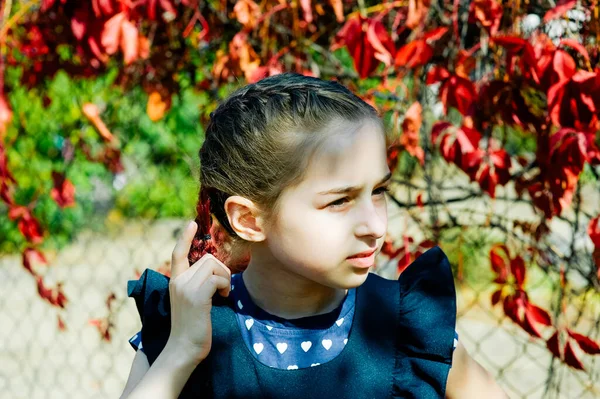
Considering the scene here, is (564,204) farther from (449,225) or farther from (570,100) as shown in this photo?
(449,225)

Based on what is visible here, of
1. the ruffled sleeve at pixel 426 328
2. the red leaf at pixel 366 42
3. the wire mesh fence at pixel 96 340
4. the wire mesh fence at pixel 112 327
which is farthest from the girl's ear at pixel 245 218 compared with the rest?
the wire mesh fence at pixel 96 340

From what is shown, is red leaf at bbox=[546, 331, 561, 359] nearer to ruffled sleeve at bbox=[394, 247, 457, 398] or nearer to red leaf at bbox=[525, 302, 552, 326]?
red leaf at bbox=[525, 302, 552, 326]

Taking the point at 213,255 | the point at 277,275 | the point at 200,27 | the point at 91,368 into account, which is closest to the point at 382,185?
the point at 277,275

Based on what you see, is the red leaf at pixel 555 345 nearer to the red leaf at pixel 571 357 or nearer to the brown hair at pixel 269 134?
the red leaf at pixel 571 357

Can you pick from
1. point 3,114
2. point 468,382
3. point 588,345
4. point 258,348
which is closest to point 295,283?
point 258,348

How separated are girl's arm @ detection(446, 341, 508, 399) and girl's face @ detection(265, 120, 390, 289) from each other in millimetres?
321

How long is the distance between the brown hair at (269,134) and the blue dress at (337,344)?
0.63 ft

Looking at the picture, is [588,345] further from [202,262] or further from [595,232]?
[202,262]

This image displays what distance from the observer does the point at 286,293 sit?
4.70 feet

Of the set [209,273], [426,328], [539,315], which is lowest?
[539,315]

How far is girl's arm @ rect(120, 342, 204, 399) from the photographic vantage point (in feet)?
4.32

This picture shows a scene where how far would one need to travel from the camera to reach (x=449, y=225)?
2.34 metres

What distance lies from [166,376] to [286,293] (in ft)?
0.85

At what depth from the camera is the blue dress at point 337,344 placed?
1.41 meters
